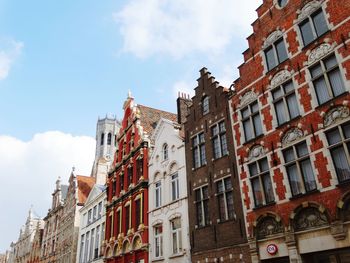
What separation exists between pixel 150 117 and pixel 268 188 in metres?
16.0

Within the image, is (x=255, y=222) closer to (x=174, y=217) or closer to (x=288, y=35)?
(x=174, y=217)

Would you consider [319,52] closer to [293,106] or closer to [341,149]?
[293,106]

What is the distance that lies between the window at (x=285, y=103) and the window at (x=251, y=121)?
3.68ft

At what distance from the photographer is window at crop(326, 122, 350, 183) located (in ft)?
39.5

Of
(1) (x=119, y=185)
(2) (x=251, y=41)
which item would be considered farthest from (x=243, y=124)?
(1) (x=119, y=185)

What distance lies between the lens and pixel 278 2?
16.8 metres

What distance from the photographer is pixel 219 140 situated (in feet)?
59.8

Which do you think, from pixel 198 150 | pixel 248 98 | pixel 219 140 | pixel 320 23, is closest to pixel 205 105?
pixel 198 150

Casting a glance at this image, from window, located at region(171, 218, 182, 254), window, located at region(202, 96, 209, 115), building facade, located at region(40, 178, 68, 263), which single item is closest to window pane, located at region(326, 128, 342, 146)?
window, located at region(202, 96, 209, 115)

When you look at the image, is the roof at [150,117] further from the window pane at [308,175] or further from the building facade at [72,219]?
the window pane at [308,175]

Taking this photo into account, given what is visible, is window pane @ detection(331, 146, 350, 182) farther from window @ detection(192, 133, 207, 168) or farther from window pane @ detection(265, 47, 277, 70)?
window @ detection(192, 133, 207, 168)

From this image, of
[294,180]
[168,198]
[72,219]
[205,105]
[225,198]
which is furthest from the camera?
[72,219]

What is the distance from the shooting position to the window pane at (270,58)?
1619 cm

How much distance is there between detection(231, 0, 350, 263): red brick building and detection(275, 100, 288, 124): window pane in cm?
4
